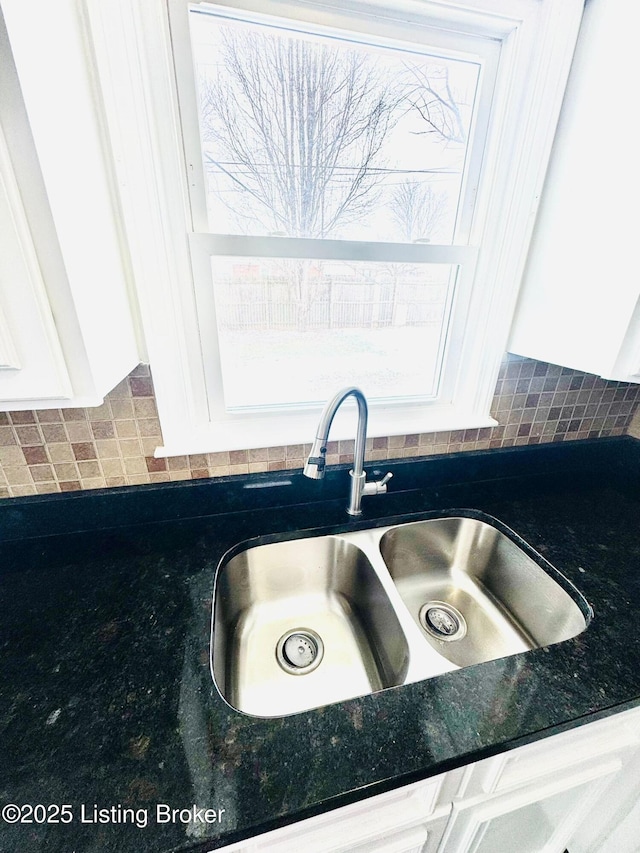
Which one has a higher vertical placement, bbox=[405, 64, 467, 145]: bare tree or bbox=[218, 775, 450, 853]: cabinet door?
bbox=[405, 64, 467, 145]: bare tree

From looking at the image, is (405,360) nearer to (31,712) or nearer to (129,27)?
(129,27)

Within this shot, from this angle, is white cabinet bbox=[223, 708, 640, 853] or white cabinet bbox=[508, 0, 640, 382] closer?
white cabinet bbox=[223, 708, 640, 853]

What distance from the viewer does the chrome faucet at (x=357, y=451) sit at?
0.74 m

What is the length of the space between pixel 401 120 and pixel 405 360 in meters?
0.56

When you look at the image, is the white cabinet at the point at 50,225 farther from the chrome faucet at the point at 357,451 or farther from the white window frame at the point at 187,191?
the chrome faucet at the point at 357,451

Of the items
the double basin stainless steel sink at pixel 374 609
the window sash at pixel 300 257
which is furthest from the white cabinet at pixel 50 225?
the double basin stainless steel sink at pixel 374 609

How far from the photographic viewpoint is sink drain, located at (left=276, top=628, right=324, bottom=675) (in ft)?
2.66

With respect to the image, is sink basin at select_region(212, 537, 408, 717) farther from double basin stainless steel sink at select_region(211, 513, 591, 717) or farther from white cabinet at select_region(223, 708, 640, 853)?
white cabinet at select_region(223, 708, 640, 853)

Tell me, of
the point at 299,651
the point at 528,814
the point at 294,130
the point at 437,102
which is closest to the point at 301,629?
the point at 299,651

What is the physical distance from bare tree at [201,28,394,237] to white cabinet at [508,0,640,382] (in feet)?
1.38

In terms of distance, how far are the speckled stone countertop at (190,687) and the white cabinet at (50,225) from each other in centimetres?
44

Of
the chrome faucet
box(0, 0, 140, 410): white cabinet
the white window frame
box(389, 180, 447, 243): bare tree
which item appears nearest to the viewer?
box(0, 0, 140, 410): white cabinet

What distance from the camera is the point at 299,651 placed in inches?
33.1

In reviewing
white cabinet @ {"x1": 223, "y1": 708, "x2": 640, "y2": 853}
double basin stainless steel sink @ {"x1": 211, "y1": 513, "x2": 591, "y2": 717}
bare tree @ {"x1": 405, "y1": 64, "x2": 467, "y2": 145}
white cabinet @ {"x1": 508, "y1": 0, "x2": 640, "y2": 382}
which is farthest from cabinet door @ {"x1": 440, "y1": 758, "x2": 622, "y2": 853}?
bare tree @ {"x1": 405, "y1": 64, "x2": 467, "y2": 145}
